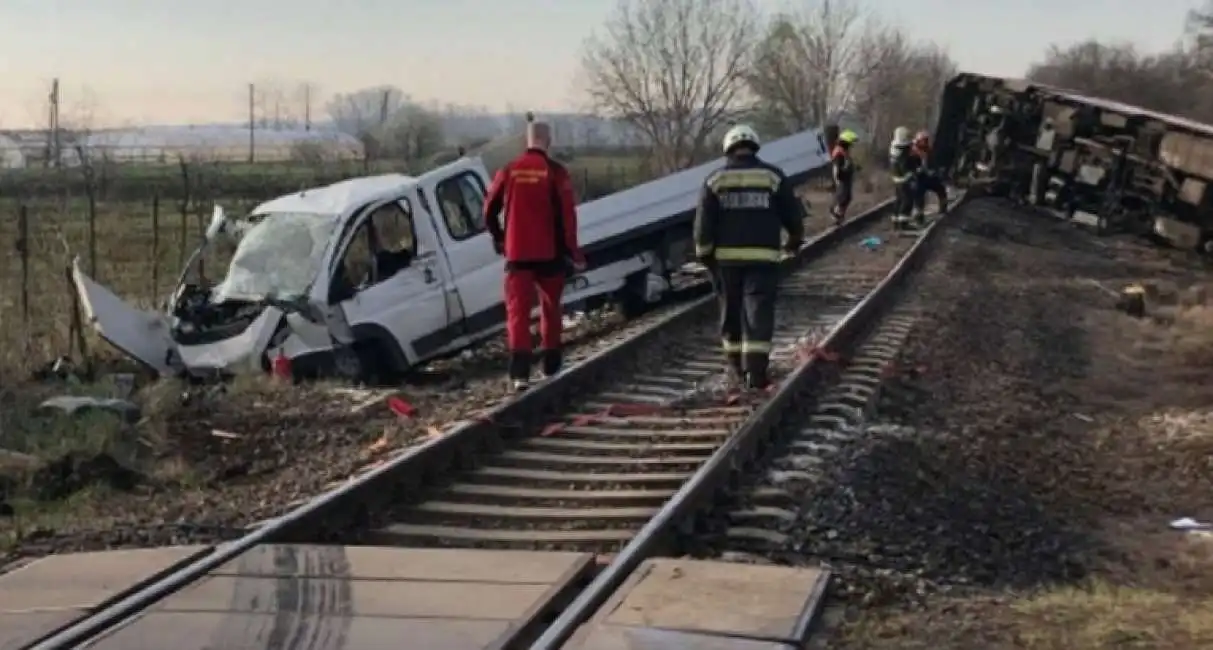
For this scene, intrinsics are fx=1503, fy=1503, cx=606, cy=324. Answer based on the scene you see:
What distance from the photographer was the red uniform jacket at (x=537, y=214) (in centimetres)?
1027

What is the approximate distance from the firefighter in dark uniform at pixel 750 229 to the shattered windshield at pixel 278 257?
413cm

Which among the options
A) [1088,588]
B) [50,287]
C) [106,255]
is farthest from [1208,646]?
[106,255]

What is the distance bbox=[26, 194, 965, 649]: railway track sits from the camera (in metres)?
6.36

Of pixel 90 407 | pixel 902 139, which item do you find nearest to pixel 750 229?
pixel 90 407

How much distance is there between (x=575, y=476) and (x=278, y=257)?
602 centimetres

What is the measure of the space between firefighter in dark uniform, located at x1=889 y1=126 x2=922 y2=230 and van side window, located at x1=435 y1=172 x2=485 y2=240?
496 inches

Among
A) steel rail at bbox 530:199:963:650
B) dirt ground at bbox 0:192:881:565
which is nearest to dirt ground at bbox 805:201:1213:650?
steel rail at bbox 530:199:963:650

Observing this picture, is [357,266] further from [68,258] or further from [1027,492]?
[1027,492]

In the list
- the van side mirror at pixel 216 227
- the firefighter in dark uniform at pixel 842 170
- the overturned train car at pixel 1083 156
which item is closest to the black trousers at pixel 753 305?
the van side mirror at pixel 216 227

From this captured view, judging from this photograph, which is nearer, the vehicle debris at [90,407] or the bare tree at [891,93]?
the vehicle debris at [90,407]

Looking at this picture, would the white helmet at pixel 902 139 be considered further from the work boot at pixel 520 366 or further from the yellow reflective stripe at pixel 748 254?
the work boot at pixel 520 366

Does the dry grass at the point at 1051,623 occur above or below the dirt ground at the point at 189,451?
above

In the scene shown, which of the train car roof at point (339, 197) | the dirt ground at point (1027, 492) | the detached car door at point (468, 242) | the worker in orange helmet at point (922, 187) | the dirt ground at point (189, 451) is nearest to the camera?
the dirt ground at point (1027, 492)

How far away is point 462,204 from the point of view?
13703 mm
